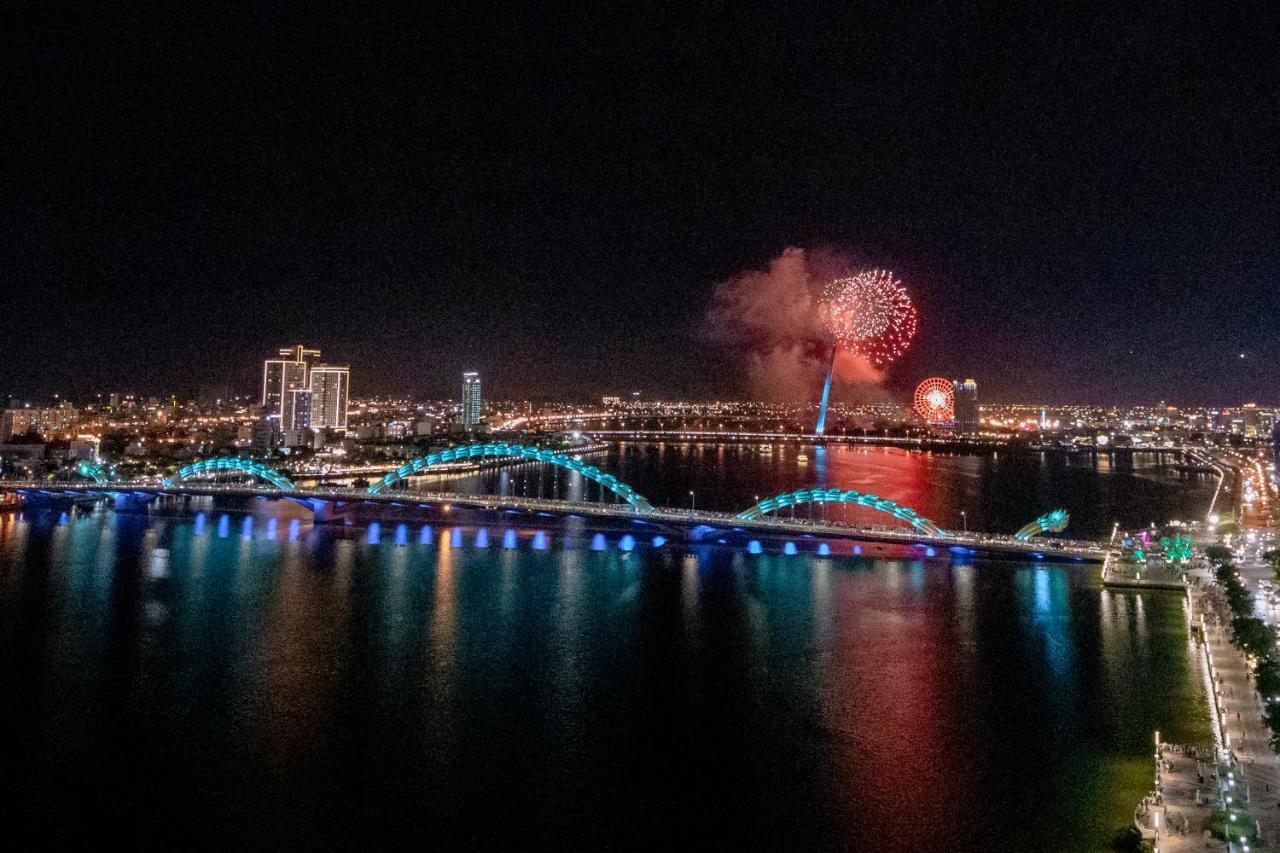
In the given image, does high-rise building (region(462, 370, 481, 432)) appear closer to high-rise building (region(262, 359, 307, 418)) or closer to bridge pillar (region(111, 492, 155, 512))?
high-rise building (region(262, 359, 307, 418))

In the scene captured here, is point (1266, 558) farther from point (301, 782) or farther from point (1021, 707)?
point (301, 782)

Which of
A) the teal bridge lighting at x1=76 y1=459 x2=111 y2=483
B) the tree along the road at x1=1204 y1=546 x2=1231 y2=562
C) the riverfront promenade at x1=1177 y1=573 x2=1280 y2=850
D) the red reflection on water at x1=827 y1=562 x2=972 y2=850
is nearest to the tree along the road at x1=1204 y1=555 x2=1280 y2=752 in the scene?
the riverfront promenade at x1=1177 y1=573 x2=1280 y2=850

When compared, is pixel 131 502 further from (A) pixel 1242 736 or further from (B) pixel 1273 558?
(B) pixel 1273 558

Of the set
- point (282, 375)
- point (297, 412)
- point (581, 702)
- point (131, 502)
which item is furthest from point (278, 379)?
point (581, 702)

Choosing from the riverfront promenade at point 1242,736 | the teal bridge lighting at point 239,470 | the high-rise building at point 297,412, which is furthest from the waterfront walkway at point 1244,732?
the high-rise building at point 297,412

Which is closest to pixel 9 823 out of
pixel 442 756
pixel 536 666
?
pixel 442 756
